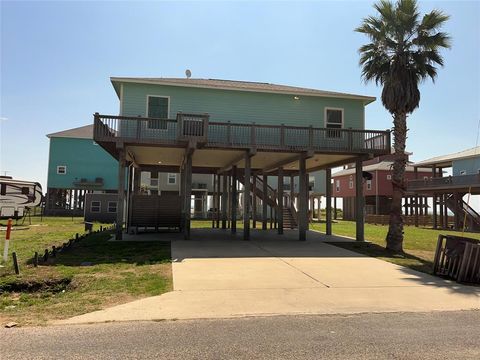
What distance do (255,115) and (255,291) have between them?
13202 mm

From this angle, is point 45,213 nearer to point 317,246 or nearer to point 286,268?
point 317,246

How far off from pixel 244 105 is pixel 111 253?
1028cm

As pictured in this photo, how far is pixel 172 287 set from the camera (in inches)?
348

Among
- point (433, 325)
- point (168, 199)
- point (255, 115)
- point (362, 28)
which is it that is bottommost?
point (433, 325)

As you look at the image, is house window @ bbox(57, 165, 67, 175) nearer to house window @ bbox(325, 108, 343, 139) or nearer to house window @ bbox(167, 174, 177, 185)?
house window @ bbox(167, 174, 177, 185)

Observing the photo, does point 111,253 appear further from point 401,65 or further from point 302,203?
point 401,65

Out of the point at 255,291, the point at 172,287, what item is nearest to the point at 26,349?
the point at 172,287

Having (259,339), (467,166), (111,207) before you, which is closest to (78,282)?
(259,339)

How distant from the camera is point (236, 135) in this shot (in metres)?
19.5

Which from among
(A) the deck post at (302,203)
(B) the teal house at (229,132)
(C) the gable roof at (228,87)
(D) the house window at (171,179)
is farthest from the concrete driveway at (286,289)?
(D) the house window at (171,179)

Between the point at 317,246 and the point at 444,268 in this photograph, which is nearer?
the point at 444,268

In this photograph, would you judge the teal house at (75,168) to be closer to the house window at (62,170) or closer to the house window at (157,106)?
the house window at (62,170)

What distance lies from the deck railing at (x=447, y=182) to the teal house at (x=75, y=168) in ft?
103

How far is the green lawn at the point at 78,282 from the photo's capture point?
7.14m
